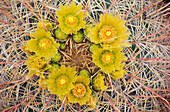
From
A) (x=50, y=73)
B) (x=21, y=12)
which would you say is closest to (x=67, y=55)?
(x=50, y=73)

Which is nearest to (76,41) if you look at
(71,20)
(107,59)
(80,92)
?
(71,20)

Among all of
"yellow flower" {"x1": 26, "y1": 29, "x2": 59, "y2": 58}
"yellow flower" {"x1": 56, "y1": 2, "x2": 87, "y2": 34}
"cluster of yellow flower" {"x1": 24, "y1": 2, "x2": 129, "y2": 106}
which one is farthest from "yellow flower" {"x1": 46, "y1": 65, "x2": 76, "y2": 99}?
"yellow flower" {"x1": 56, "y1": 2, "x2": 87, "y2": 34}

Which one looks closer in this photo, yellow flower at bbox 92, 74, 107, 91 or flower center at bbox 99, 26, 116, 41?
yellow flower at bbox 92, 74, 107, 91

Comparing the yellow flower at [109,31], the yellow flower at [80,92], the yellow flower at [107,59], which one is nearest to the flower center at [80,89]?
the yellow flower at [80,92]

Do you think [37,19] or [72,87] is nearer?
[72,87]

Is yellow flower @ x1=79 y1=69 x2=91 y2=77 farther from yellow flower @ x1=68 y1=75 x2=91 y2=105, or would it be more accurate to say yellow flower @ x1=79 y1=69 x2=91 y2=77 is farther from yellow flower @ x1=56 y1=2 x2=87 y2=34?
yellow flower @ x1=56 y1=2 x2=87 y2=34

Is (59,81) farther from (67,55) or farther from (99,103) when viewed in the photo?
(99,103)

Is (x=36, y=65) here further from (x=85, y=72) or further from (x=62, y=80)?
(x=85, y=72)
